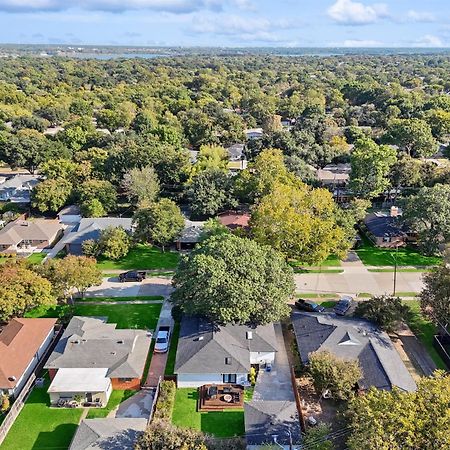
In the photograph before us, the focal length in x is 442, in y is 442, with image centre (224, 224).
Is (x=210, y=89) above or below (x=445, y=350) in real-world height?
above

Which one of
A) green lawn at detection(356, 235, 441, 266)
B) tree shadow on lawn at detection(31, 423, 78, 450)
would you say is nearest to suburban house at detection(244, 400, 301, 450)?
tree shadow on lawn at detection(31, 423, 78, 450)

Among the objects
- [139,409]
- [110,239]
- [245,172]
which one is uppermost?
[245,172]

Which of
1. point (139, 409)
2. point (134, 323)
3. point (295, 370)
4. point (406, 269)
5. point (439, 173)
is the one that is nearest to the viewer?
point (139, 409)

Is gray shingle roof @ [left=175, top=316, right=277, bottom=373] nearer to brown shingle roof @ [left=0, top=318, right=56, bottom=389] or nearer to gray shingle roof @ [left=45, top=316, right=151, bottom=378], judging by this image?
gray shingle roof @ [left=45, top=316, right=151, bottom=378]

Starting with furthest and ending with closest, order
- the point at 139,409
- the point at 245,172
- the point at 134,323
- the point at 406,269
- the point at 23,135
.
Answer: the point at 23,135 → the point at 245,172 → the point at 406,269 → the point at 134,323 → the point at 139,409

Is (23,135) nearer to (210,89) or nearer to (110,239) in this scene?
(110,239)

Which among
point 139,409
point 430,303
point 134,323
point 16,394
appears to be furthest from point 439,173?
point 16,394

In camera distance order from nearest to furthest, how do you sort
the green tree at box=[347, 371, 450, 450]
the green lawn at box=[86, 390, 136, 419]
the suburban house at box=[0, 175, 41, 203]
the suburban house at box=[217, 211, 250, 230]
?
the green tree at box=[347, 371, 450, 450] < the green lawn at box=[86, 390, 136, 419] < the suburban house at box=[217, 211, 250, 230] < the suburban house at box=[0, 175, 41, 203]
